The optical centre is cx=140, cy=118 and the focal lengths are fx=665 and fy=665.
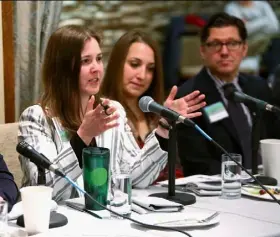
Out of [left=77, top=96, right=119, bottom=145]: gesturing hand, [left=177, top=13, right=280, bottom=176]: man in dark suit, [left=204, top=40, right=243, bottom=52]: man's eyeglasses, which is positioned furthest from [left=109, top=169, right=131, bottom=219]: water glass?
[left=204, top=40, right=243, bottom=52]: man's eyeglasses

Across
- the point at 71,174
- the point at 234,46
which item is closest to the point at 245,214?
the point at 71,174

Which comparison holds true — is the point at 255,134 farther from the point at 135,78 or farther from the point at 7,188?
the point at 7,188

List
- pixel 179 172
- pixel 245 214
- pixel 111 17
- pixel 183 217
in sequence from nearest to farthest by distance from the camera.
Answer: pixel 183 217 < pixel 245 214 < pixel 179 172 < pixel 111 17

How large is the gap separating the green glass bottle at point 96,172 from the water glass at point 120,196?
0.03 m

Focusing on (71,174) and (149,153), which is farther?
(149,153)

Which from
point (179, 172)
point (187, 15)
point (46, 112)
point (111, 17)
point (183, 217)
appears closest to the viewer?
point (183, 217)

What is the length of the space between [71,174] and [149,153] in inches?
16.0

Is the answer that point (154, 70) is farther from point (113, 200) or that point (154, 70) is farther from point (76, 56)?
point (113, 200)

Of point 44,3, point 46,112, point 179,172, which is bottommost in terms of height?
point 179,172

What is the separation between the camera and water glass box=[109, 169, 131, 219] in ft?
7.36

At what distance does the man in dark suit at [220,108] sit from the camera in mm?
3443

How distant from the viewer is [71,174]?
95.7 inches

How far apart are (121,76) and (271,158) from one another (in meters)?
0.95

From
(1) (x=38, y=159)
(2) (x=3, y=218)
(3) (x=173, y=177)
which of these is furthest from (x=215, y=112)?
(2) (x=3, y=218)
